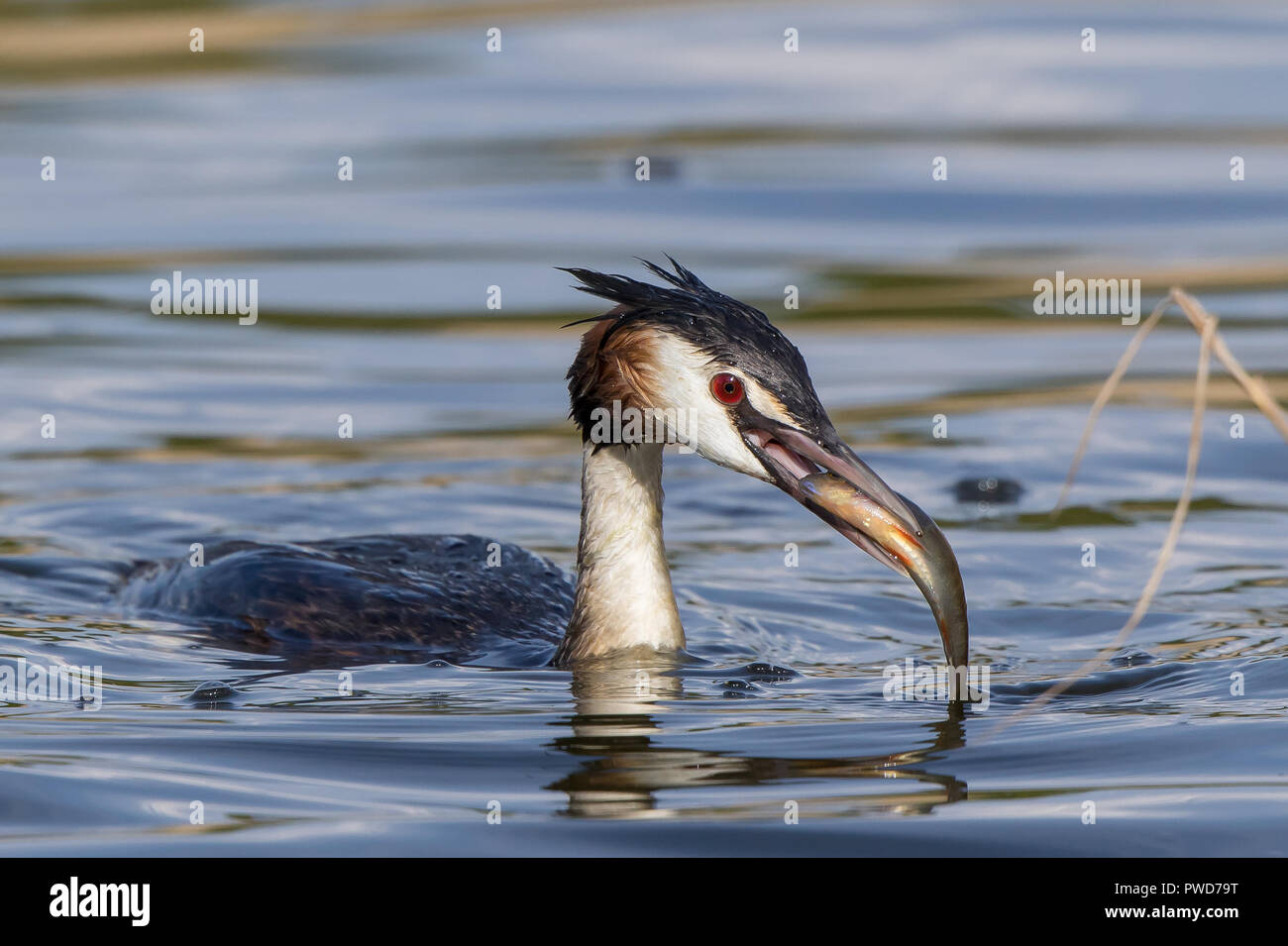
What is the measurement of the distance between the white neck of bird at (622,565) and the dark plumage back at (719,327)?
1.88 feet

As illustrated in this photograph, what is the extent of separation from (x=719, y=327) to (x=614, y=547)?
3.57 ft

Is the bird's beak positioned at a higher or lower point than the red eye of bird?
lower

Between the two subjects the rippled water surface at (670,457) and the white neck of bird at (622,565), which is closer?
the rippled water surface at (670,457)

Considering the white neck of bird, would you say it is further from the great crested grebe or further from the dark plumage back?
the dark plumage back

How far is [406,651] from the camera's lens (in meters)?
7.38

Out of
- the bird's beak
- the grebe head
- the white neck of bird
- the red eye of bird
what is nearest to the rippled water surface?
the white neck of bird

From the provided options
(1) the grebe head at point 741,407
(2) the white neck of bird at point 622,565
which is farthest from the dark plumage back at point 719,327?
(2) the white neck of bird at point 622,565

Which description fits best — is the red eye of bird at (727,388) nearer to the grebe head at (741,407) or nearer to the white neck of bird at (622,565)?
the grebe head at (741,407)

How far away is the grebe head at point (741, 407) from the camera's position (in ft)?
19.2

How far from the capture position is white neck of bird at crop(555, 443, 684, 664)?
23.3 ft

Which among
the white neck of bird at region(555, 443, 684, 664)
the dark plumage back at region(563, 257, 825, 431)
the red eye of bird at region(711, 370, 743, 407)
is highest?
the dark plumage back at region(563, 257, 825, 431)

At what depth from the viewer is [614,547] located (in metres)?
7.15

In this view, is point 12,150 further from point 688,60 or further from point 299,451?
point 299,451
